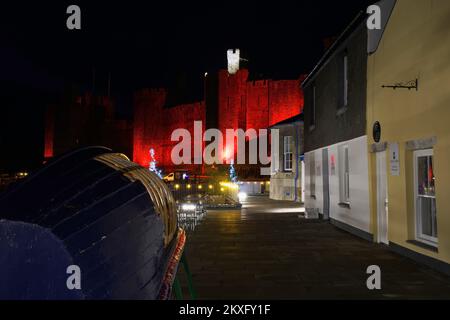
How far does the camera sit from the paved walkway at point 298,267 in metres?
6.43

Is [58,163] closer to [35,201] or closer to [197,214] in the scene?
[35,201]

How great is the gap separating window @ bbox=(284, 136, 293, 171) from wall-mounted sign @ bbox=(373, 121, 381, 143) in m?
19.0

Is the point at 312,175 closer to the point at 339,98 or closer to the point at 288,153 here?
the point at 339,98

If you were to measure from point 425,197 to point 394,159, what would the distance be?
4.21 ft

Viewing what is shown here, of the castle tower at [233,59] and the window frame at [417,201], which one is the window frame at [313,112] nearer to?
the window frame at [417,201]

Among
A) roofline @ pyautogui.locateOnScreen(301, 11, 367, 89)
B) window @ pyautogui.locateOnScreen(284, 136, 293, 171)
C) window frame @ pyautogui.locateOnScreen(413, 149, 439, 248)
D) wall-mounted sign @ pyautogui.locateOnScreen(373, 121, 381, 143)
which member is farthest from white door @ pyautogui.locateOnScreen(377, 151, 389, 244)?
window @ pyautogui.locateOnScreen(284, 136, 293, 171)

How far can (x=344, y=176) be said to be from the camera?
14.4m

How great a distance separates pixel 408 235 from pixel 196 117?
180 ft

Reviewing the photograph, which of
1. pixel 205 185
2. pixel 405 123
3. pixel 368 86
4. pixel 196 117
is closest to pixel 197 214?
pixel 368 86

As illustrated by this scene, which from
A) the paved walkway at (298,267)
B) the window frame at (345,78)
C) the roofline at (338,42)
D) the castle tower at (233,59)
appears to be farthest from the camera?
the castle tower at (233,59)

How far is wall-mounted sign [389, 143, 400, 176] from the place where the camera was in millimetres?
9698

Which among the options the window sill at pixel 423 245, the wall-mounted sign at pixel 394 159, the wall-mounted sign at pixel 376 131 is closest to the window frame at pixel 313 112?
the wall-mounted sign at pixel 376 131

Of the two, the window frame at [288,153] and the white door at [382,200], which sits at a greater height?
the window frame at [288,153]

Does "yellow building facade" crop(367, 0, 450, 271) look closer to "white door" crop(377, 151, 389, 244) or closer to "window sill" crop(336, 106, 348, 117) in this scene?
"white door" crop(377, 151, 389, 244)
